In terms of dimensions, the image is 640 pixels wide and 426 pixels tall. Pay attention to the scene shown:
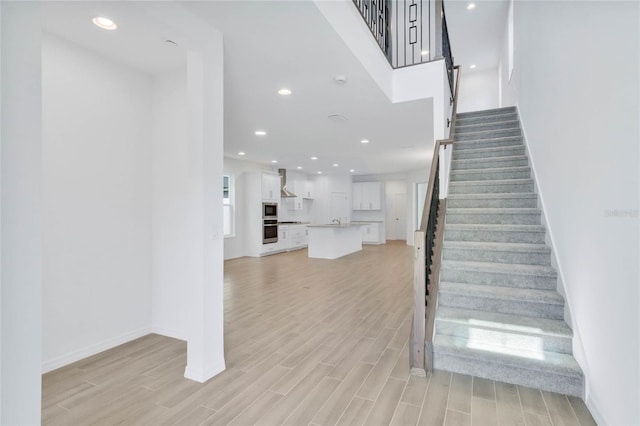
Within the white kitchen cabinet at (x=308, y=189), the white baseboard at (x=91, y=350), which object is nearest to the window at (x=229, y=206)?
the white kitchen cabinet at (x=308, y=189)

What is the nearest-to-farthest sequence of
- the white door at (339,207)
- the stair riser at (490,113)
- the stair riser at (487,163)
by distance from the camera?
the stair riser at (487,163) < the stair riser at (490,113) < the white door at (339,207)

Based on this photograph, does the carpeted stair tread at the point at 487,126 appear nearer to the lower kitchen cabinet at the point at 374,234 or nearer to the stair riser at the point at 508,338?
the stair riser at the point at 508,338

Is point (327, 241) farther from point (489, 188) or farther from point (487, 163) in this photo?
point (489, 188)

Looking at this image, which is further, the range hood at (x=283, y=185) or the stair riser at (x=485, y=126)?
the range hood at (x=283, y=185)

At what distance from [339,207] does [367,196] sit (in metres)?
1.17

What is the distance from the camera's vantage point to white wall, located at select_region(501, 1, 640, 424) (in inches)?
58.1

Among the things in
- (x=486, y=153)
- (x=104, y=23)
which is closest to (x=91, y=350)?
(x=104, y=23)

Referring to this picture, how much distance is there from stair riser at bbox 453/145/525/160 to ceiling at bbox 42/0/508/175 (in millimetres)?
690

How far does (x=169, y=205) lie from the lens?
127 inches

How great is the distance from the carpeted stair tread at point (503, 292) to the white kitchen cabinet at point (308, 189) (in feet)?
27.9

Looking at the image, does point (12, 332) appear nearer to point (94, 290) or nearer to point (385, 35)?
point (94, 290)

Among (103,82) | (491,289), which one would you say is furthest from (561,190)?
(103,82)

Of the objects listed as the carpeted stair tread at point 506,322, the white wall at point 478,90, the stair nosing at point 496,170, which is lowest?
the carpeted stair tread at point 506,322

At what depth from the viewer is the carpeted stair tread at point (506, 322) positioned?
7.72ft
